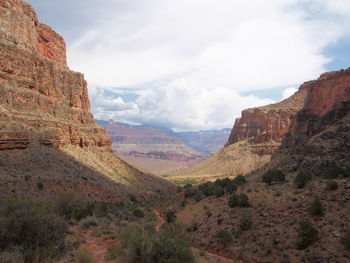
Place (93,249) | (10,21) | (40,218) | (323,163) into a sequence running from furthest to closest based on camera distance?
(10,21) → (323,163) → (93,249) → (40,218)

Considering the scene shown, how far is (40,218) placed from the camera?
36.4 feet

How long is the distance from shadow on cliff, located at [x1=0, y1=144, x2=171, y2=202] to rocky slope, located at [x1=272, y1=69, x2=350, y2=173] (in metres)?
24.6

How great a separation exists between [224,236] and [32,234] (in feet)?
36.3

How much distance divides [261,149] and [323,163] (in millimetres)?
84351

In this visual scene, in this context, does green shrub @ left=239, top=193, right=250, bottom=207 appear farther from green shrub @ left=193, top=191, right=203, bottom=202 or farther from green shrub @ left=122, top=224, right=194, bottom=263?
green shrub @ left=122, top=224, right=194, bottom=263

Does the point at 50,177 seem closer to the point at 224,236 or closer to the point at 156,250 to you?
the point at 224,236

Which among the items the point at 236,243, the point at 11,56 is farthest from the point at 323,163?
the point at 11,56

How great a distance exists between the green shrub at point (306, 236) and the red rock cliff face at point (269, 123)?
307ft

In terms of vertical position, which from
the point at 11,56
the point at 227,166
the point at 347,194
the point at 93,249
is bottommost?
the point at 227,166

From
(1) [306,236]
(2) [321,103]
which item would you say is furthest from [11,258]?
(2) [321,103]

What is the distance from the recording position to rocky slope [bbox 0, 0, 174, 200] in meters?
38.2

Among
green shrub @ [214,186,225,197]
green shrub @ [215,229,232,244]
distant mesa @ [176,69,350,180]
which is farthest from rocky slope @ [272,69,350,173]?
green shrub @ [215,229,232,244]

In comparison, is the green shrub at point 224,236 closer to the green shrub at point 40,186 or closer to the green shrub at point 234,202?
the green shrub at point 234,202

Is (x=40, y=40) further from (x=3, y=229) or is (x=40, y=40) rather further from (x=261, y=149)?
(x=261, y=149)
